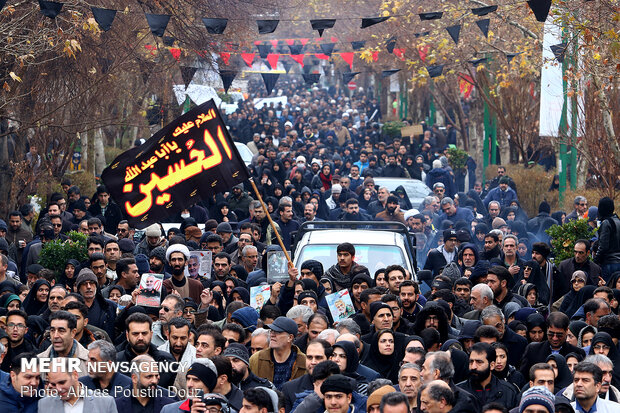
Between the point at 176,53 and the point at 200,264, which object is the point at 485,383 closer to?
the point at 200,264

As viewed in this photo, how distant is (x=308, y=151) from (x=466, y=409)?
2496cm

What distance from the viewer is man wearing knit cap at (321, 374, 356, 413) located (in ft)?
24.0

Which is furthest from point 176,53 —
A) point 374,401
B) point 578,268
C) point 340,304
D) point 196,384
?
point 374,401

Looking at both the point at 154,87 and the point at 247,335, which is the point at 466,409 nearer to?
the point at 247,335

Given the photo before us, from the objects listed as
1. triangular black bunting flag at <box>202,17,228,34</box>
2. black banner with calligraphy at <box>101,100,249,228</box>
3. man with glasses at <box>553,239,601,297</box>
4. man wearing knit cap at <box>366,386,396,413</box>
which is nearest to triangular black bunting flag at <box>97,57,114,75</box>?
triangular black bunting flag at <box>202,17,228,34</box>

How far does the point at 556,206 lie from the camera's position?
23.7 m

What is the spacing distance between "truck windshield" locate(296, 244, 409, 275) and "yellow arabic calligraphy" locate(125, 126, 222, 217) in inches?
82.8

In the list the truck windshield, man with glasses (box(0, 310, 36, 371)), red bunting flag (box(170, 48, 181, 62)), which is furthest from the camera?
red bunting flag (box(170, 48, 181, 62))

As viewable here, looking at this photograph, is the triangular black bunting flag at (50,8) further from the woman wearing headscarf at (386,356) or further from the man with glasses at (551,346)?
the man with glasses at (551,346)

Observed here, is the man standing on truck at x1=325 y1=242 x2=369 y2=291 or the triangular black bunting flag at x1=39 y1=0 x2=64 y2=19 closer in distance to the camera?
the man standing on truck at x1=325 y1=242 x2=369 y2=291

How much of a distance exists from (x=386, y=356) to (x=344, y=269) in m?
2.88

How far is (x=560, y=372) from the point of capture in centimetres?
906

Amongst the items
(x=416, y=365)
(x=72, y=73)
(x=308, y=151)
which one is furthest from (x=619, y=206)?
(x=308, y=151)

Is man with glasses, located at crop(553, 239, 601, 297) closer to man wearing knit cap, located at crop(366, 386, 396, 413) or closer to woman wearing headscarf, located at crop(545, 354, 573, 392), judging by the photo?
woman wearing headscarf, located at crop(545, 354, 573, 392)
